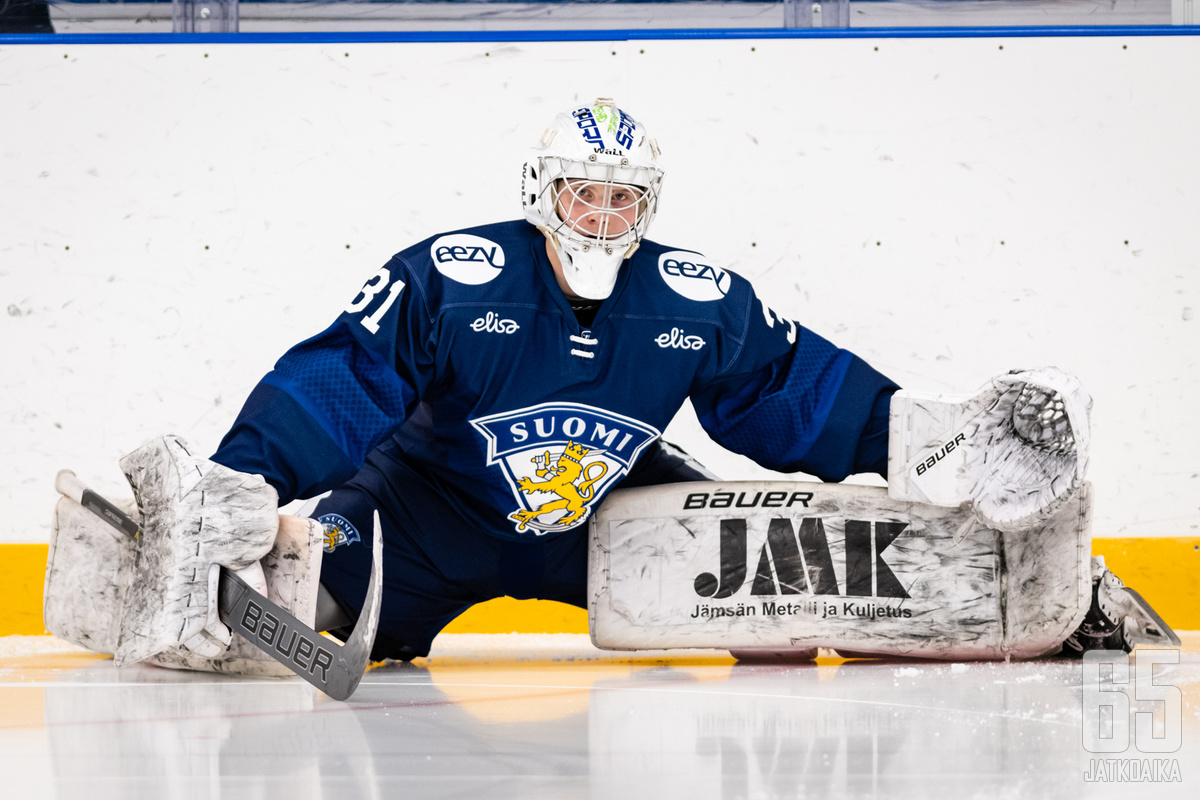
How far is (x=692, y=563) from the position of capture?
2.25 meters

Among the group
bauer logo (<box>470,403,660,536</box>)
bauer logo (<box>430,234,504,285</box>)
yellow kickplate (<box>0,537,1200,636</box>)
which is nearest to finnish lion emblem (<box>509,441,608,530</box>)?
bauer logo (<box>470,403,660,536</box>)

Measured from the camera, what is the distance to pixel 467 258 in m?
2.06

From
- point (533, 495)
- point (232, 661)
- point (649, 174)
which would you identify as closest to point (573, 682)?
point (533, 495)

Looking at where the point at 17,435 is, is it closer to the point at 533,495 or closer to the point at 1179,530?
the point at 533,495

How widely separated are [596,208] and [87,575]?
49.6 inches

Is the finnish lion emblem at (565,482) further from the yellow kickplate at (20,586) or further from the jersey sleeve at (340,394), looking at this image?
the yellow kickplate at (20,586)

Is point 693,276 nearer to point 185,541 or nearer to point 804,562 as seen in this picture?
point 804,562

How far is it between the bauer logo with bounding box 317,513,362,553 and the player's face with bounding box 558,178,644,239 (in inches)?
29.8

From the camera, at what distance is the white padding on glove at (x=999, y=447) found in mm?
2020

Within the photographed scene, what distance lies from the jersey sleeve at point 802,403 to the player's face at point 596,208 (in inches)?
12.9

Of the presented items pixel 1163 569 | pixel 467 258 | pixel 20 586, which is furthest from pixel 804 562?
pixel 20 586

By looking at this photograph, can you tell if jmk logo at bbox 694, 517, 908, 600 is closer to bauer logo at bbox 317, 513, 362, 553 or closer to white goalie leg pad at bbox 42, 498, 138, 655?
bauer logo at bbox 317, 513, 362, 553

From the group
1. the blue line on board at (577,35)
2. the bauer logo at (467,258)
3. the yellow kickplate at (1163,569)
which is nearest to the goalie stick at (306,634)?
the bauer logo at (467,258)

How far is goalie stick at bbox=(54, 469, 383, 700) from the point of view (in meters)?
1.71
